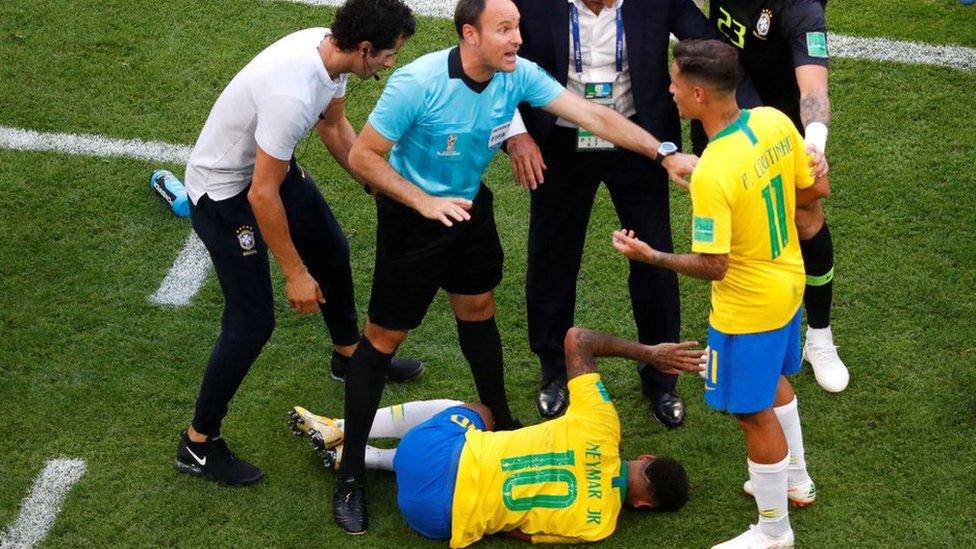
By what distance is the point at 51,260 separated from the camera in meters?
6.50

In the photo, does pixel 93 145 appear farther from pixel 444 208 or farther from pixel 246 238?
pixel 444 208

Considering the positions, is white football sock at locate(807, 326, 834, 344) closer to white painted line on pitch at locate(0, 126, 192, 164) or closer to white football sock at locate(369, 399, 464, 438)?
white football sock at locate(369, 399, 464, 438)

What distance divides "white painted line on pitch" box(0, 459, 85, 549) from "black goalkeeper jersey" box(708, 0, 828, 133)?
3199 mm

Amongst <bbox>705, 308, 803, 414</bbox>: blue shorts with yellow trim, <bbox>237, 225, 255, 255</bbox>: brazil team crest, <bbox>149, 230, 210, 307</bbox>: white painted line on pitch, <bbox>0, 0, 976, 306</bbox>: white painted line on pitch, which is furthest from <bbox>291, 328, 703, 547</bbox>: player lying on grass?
<bbox>0, 0, 976, 306</bbox>: white painted line on pitch

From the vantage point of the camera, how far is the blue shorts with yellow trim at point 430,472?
486cm

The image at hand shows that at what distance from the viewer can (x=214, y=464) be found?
5.31 metres

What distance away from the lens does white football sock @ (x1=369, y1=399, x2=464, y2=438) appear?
17.9 feet

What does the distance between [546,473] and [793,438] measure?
0.97 metres

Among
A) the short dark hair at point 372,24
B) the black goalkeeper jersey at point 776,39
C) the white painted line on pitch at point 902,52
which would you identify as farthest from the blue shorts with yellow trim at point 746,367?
the white painted line on pitch at point 902,52

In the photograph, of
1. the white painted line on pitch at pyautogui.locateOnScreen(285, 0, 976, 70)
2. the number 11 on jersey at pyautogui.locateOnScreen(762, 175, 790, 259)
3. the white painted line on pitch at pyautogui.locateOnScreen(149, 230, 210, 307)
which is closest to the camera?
the number 11 on jersey at pyautogui.locateOnScreen(762, 175, 790, 259)

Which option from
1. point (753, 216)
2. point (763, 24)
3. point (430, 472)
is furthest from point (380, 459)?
point (763, 24)

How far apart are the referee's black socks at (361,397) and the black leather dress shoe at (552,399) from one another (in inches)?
34.7

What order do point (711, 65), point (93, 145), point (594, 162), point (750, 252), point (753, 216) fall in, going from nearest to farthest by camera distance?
1. point (711, 65)
2. point (753, 216)
3. point (750, 252)
4. point (594, 162)
5. point (93, 145)

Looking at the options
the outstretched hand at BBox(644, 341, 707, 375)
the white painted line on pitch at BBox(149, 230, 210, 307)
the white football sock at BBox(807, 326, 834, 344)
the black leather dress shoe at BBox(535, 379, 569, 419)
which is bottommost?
the black leather dress shoe at BBox(535, 379, 569, 419)
